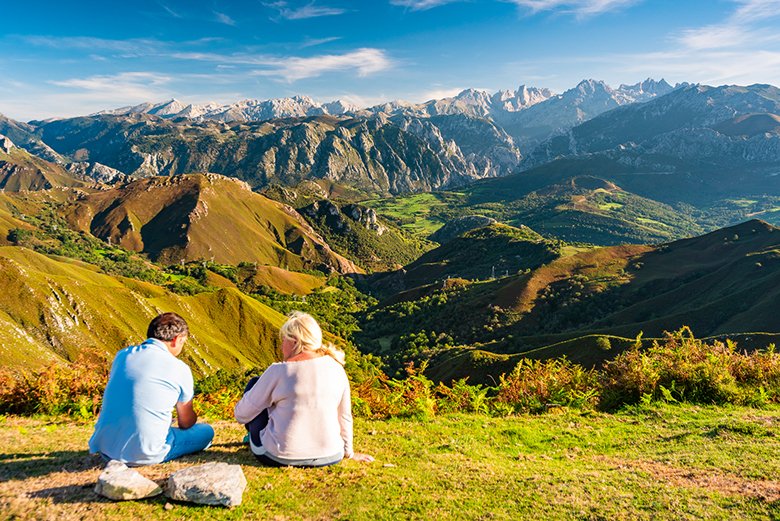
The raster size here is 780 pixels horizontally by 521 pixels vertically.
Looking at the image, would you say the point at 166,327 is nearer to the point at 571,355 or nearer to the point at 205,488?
the point at 205,488

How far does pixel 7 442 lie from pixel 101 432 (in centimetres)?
366

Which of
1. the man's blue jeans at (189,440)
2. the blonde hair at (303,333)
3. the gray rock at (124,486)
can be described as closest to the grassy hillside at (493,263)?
the man's blue jeans at (189,440)

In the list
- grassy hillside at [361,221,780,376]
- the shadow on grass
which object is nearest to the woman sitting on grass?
the shadow on grass

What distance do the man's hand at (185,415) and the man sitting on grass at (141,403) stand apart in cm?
28

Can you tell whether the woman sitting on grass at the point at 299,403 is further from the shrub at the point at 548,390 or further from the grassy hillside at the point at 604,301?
the grassy hillside at the point at 604,301

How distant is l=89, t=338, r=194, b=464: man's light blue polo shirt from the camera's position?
7.23 metres

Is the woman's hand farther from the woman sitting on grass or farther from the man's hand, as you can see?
the man's hand

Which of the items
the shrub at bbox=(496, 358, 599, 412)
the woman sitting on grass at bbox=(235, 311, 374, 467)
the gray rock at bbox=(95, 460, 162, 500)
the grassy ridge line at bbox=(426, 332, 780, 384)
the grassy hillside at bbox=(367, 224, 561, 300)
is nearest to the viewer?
the gray rock at bbox=(95, 460, 162, 500)

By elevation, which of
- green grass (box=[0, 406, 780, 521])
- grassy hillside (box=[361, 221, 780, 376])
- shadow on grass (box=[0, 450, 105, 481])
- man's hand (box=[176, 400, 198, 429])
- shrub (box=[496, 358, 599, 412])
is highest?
man's hand (box=[176, 400, 198, 429])

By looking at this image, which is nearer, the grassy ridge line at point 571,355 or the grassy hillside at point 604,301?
the grassy ridge line at point 571,355

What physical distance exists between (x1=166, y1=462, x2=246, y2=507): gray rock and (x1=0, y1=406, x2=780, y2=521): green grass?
14 centimetres

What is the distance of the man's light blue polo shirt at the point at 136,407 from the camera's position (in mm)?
7227

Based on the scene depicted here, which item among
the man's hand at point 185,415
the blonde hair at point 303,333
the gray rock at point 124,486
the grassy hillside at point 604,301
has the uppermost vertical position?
the blonde hair at point 303,333

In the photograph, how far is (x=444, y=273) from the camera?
18662cm
